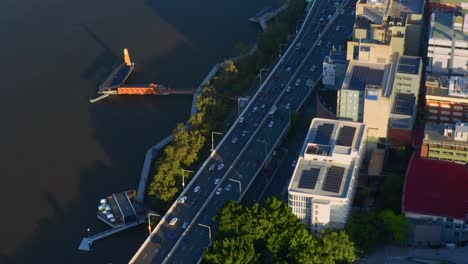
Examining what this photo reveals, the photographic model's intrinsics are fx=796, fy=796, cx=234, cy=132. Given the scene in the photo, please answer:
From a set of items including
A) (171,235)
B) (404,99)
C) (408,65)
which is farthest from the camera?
(408,65)

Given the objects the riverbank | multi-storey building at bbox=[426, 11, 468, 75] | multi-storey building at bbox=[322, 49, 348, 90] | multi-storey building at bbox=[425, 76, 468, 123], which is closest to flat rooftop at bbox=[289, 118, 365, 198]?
multi-storey building at bbox=[425, 76, 468, 123]

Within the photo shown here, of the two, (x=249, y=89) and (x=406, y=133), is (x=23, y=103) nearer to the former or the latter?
(x=249, y=89)

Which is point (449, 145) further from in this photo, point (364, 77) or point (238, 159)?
point (238, 159)

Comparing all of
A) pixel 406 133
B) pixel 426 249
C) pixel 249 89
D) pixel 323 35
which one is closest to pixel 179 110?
pixel 249 89

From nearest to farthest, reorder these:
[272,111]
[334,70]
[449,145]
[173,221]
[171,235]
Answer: [449,145]
[171,235]
[173,221]
[334,70]
[272,111]

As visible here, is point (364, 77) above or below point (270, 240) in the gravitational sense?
above

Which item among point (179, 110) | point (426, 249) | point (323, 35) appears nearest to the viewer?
point (426, 249)

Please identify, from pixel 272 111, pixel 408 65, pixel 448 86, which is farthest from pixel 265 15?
pixel 448 86

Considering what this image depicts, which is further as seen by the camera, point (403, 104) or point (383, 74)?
point (383, 74)
